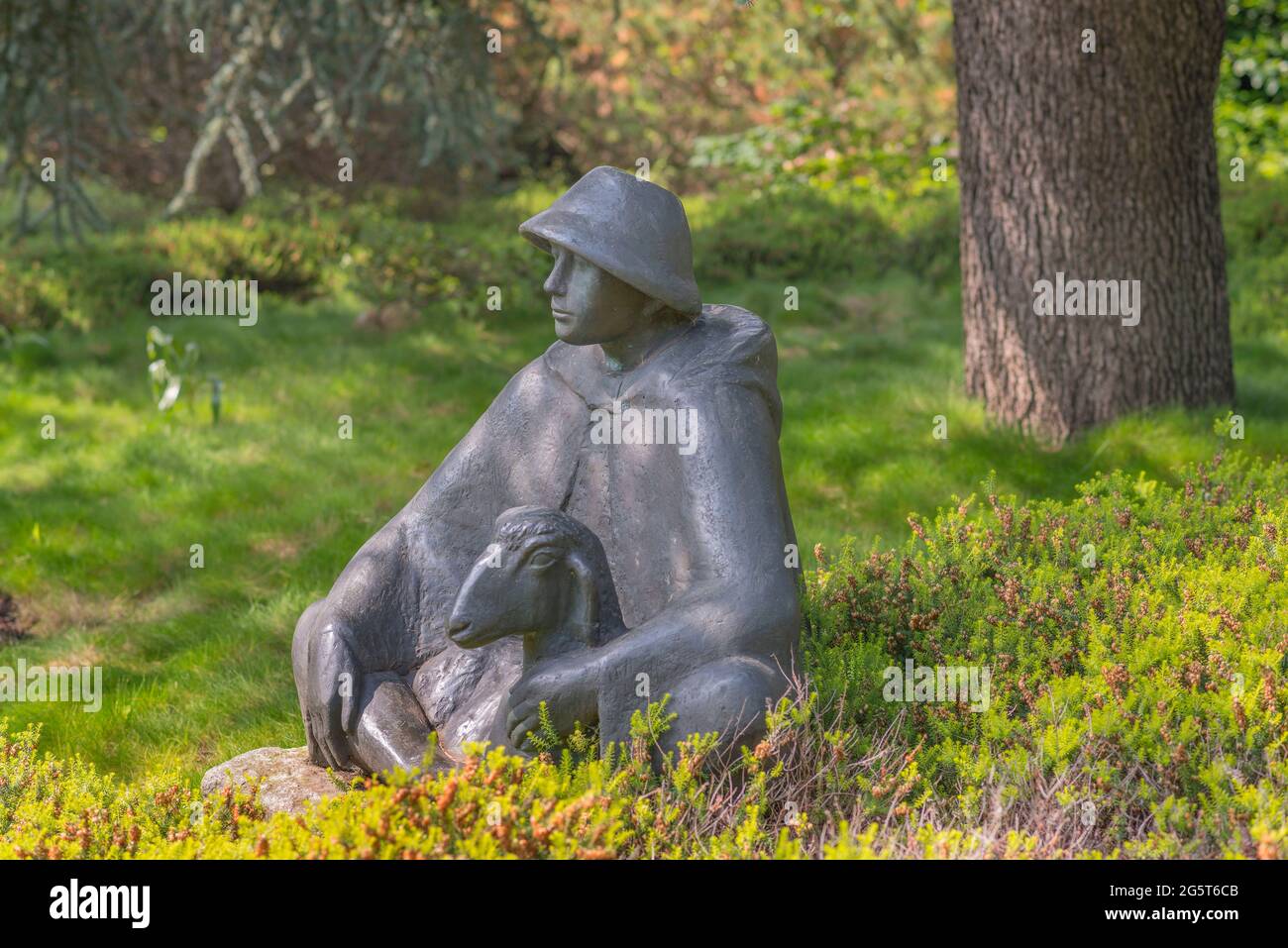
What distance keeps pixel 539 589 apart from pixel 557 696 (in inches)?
11.1

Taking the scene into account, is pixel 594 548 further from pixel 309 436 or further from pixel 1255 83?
pixel 1255 83

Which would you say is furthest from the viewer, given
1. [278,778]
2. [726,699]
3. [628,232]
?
[278,778]

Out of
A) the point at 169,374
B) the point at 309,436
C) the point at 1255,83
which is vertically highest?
the point at 1255,83

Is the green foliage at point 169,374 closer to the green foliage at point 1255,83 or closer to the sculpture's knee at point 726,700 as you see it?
the sculpture's knee at point 726,700

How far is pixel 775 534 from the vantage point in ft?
12.2

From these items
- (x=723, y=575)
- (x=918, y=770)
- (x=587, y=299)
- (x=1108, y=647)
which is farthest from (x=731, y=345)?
(x=1108, y=647)

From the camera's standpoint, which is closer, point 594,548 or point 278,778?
point 594,548

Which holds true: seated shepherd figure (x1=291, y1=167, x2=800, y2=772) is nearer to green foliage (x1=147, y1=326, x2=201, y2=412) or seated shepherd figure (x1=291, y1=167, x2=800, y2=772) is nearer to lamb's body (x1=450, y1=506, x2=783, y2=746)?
lamb's body (x1=450, y1=506, x2=783, y2=746)

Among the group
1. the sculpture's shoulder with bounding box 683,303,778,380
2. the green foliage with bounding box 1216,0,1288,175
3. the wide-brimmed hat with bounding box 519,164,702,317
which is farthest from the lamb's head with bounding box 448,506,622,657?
the green foliage with bounding box 1216,0,1288,175

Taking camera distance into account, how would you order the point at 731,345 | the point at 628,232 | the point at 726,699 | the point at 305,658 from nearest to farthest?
the point at 726,699
the point at 628,232
the point at 731,345
the point at 305,658

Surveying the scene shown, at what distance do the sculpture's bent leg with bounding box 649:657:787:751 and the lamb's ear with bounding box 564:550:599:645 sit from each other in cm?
29

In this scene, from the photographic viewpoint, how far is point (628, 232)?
12.5 ft
